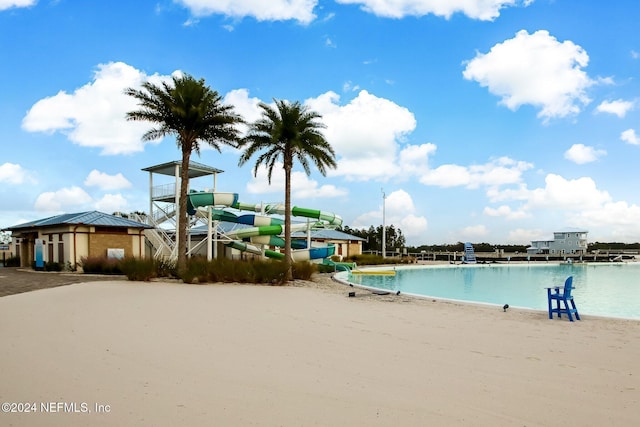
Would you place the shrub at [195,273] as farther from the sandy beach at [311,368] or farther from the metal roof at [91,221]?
the metal roof at [91,221]

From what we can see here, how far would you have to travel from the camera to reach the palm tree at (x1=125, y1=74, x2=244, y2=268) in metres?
20.0

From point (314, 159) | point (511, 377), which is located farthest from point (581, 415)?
point (314, 159)

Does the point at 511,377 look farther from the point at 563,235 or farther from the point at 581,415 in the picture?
the point at 563,235

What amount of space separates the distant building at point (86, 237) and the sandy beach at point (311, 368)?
16.9 m

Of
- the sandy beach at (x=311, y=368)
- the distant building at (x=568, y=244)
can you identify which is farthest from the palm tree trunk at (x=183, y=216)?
the distant building at (x=568, y=244)

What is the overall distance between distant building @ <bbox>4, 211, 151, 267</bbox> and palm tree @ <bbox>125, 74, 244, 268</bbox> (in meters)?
7.83

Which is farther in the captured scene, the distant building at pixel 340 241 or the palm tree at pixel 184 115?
the distant building at pixel 340 241

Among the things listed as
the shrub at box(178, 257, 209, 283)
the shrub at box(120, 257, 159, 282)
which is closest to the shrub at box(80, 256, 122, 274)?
the shrub at box(120, 257, 159, 282)

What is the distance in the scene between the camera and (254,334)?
7699 mm

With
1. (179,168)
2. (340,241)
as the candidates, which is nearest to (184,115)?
(179,168)

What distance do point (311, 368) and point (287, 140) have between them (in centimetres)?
1683

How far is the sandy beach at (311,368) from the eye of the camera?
164 inches

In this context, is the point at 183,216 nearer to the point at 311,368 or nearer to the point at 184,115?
the point at 184,115

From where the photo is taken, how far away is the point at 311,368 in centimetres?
559
